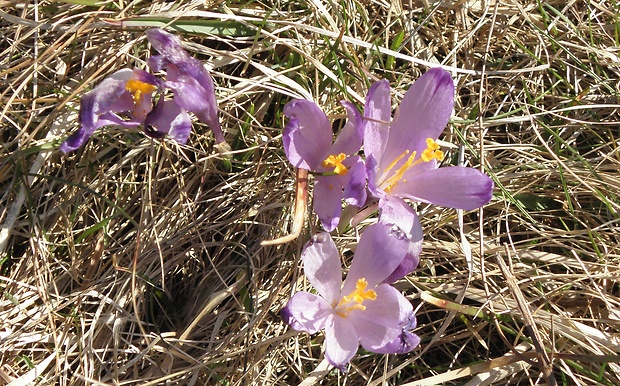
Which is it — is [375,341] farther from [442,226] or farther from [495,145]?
[495,145]

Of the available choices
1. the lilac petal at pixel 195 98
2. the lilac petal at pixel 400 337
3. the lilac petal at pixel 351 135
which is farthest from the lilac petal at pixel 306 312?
the lilac petal at pixel 195 98

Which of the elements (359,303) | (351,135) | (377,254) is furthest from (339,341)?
(351,135)

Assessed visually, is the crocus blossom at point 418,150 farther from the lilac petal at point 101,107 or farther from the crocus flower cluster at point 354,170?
the lilac petal at point 101,107

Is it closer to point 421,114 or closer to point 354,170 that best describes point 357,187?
point 354,170

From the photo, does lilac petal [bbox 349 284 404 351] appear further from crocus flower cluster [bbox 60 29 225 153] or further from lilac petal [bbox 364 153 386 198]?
crocus flower cluster [bbox 60 29 225 153]

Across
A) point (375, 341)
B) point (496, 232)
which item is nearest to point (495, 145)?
Answer: point (496, 232)

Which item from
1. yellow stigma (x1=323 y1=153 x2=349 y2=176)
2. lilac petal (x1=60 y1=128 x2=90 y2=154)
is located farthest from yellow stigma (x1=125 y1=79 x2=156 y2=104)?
yellow stigma (x1=323 y1=153 x2=349 y2=176)

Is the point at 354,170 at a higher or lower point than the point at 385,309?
higher
